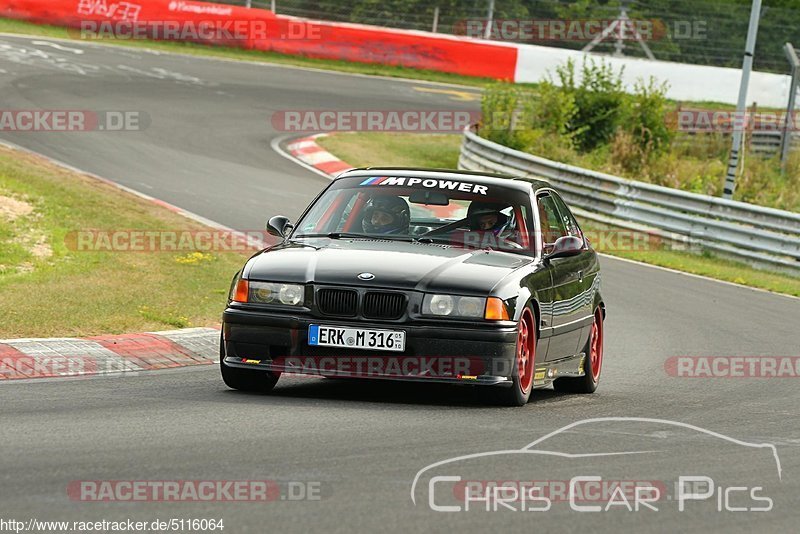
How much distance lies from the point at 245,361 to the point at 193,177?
13.5 meters

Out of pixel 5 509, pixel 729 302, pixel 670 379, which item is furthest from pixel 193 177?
pixel 5 509

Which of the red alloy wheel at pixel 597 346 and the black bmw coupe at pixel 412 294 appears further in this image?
the red alloy wheel at pixel 597 346

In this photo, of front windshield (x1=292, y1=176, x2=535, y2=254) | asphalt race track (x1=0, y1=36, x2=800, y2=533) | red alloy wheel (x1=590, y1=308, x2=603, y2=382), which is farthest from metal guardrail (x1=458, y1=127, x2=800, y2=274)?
front windshield (x1=292, y1=176, x2=535, y2=254)

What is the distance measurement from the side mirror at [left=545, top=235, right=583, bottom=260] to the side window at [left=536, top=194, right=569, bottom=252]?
5.7 inches

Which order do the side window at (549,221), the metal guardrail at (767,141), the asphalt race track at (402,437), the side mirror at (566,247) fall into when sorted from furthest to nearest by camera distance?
the metal guardrail at (767,141)
the side window at (549,221)
the side mirror at (566,247)
the asphalt race track at (402,437)

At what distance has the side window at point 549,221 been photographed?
9.71 m

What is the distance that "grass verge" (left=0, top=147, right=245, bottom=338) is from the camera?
11.4 meters

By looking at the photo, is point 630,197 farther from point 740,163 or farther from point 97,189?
point 97,189

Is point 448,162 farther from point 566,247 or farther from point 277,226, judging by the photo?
point 566,247

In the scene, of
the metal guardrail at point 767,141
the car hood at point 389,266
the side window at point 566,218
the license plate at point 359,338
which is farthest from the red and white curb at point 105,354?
the metal guardrail at point 767,141

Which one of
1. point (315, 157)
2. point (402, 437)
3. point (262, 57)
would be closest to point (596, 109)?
point (315, 157)

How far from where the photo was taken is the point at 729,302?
672 inches

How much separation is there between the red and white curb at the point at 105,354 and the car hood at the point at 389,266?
1.67m

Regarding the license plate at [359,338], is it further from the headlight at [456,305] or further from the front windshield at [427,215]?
the front windshield at [427,215]
